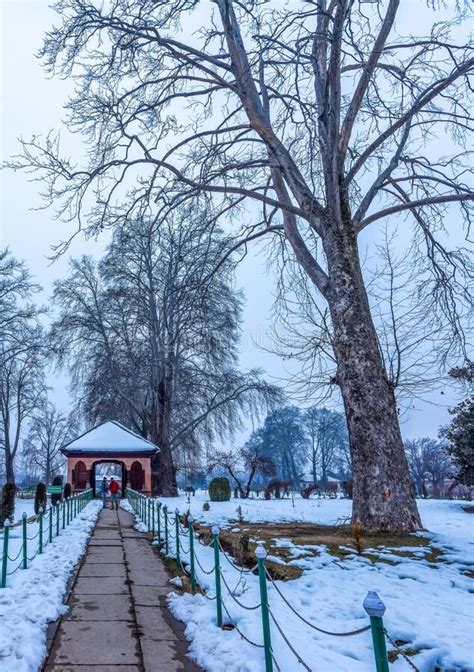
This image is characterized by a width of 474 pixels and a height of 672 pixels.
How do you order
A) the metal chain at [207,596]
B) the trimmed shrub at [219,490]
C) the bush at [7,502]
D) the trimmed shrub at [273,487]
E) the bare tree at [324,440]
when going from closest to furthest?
the metal chain at [207,596], the bush at [7,502], the trimmed shrub at [219,490], the trimmed shrub at [273,487], the bare tree at [324,440]

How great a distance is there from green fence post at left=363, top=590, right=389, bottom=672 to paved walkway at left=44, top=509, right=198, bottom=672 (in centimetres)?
219

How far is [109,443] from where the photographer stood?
83.4ft

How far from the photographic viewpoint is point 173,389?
26.9 meters

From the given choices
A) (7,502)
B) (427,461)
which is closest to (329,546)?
(7,502)

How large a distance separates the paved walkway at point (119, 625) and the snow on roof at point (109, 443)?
700 inches

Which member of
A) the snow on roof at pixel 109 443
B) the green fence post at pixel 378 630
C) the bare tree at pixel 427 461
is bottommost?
the bare tree at pixel 427 461

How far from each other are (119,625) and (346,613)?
2.07 metres

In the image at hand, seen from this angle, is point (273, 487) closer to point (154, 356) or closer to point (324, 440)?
point (154, 356)

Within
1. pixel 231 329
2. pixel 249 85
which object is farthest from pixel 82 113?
pixel 231 329

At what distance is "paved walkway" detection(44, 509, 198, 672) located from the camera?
3648 millimetres

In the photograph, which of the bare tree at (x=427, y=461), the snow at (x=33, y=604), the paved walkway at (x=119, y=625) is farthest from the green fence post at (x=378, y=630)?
the bare tree at (x=427, y=461)

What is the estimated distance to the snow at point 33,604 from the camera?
362 centimetres

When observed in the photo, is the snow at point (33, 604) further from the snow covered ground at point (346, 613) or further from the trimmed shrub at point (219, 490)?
the trimmed shrub at point (219, 490)

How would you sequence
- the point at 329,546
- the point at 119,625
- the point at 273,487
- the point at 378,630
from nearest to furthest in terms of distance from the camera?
the point at 378,630, the point at 119,625, the point at 329,546, the point at 273,487
